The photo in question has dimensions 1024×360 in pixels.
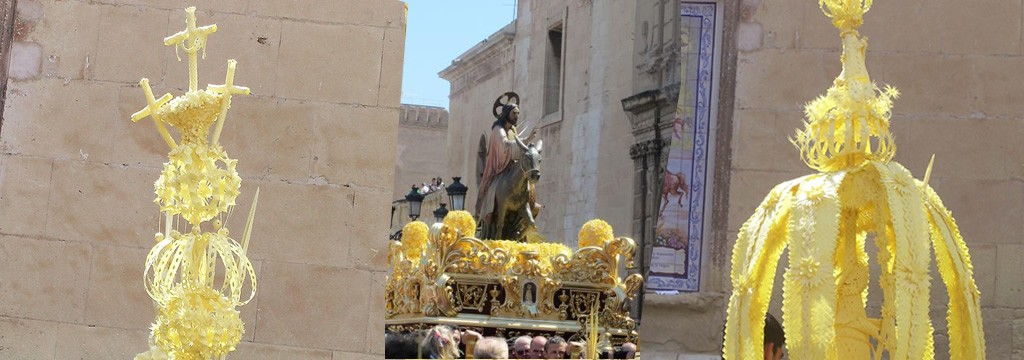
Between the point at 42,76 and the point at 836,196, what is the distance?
3.83 meters

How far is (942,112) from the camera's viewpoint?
732 cm

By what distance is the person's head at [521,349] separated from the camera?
9.95 m

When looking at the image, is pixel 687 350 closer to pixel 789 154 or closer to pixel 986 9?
pixel 789 154

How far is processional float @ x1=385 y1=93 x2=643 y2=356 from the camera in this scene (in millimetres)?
10375

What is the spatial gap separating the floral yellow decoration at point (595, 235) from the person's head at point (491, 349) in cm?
123

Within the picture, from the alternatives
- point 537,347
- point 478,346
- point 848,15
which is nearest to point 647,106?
point 537,347

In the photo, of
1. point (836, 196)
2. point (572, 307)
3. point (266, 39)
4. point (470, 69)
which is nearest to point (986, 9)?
point (836, 196)

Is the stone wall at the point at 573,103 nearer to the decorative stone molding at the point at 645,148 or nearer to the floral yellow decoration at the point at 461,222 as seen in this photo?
the decorative stone molding at the point at 645,148

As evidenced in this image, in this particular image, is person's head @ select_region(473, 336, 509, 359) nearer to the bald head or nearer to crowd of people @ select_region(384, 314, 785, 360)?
crowd of people @ select_region(384, 314, 785, 360)

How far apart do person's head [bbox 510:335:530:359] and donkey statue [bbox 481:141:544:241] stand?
9.04 ft

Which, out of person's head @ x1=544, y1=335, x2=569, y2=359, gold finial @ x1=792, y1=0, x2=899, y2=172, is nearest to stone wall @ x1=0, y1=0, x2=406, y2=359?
gold finial @ x1=792, y1=0, x2=899, y2=172

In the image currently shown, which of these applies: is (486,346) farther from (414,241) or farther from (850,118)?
(850,118)

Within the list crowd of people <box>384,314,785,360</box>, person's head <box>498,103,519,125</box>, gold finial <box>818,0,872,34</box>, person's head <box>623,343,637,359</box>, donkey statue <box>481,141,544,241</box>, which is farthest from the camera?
person's head <box>498,103,519,125</box>

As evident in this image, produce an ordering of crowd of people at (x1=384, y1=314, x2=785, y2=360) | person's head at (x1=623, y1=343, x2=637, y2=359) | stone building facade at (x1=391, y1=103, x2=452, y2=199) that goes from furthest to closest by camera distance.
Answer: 1. stone building facade at (x1=391, y1=103, x2=452, y2=199)
2. person's head at (x1=623, y1=343, x2=637, y2=359)
3. crowd of people at (x1=384, y1=314, x2=785, y2=360)
